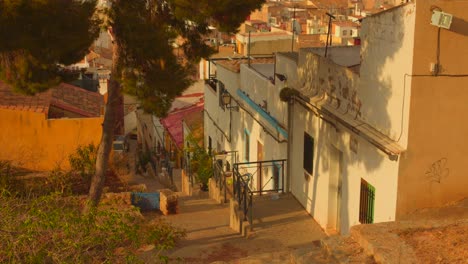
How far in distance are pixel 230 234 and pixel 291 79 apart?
13.2ft

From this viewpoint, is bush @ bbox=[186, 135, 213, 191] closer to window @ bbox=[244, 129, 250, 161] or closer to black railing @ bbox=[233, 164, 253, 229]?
window @ bbox=[244, 129, 250, 161]

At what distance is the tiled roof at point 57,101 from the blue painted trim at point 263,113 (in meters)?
5.35

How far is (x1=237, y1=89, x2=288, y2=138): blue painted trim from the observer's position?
51.0ft

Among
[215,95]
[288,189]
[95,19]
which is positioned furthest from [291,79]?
[215,95]

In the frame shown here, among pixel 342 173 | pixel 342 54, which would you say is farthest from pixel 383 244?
pixel 342 54

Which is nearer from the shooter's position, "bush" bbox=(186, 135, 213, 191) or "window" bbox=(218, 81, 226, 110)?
"bush" bbox=(186, 135, 213, 191)

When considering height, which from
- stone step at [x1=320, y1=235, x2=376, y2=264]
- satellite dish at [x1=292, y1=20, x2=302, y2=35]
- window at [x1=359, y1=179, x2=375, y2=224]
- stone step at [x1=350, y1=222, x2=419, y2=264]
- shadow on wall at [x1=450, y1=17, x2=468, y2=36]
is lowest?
window at [x1=359, y1=179, x2=375, y2=224]

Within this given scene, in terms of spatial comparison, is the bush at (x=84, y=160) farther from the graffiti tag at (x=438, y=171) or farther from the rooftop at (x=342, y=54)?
the graffiti tag at (x=438, y=171)

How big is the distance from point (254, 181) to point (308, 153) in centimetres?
429

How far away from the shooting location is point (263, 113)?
1672cm

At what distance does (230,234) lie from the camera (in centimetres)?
1343

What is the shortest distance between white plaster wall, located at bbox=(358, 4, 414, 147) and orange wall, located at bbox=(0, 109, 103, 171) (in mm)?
10937

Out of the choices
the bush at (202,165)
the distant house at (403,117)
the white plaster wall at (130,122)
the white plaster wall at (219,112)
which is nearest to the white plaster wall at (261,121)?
the white plaster wall at (219,112)

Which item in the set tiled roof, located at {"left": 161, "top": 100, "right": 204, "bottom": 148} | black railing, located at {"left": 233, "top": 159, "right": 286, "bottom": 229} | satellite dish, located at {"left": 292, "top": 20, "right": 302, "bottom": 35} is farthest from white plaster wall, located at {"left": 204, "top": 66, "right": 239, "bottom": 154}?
tiled roof, located at {"left": 161, "top": 100, "right": 204, "bottom": 148}
